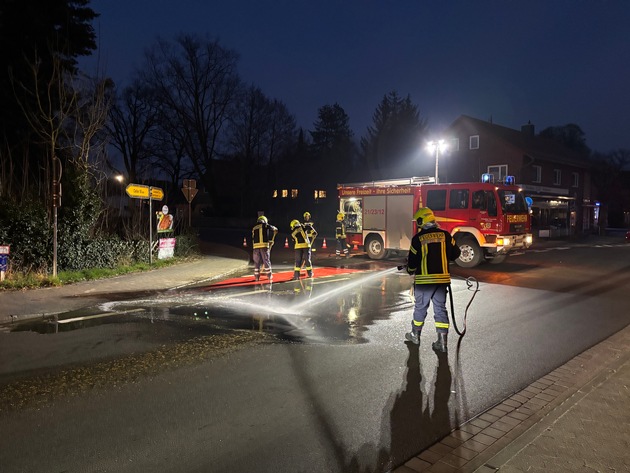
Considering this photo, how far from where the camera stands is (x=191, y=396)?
4770 mm

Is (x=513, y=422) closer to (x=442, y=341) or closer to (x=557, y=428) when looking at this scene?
(x=557, y=428)

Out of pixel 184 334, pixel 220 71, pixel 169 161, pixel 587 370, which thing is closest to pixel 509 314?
pixel 587 370

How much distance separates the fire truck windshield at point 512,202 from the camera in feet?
50.6

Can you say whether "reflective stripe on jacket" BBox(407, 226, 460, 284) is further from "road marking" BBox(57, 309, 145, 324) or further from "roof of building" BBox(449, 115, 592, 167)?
"roof of building" BBox(449, 115, 592, 167)

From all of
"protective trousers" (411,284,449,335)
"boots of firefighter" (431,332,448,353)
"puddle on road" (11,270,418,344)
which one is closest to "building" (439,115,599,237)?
"puddle on road" (11,270,418,344)

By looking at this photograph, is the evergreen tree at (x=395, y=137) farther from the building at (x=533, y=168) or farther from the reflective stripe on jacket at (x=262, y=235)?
the reflective stripe on jacket at (x=262, y=235)

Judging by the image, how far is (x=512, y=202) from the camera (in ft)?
51.6

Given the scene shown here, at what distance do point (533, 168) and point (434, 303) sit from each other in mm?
33809

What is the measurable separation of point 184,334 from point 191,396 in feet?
8.32

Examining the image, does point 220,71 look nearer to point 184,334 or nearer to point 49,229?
point 49,229

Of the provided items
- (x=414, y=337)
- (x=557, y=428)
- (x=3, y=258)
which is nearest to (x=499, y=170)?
(x=414, y=337)

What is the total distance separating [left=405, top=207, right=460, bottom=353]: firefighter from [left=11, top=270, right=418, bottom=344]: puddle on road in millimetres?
1085

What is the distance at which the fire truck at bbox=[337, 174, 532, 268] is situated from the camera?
15.3 m

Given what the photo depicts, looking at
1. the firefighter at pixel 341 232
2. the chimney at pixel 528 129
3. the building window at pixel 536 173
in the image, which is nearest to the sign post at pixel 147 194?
the firefighter at pixel 341 232
